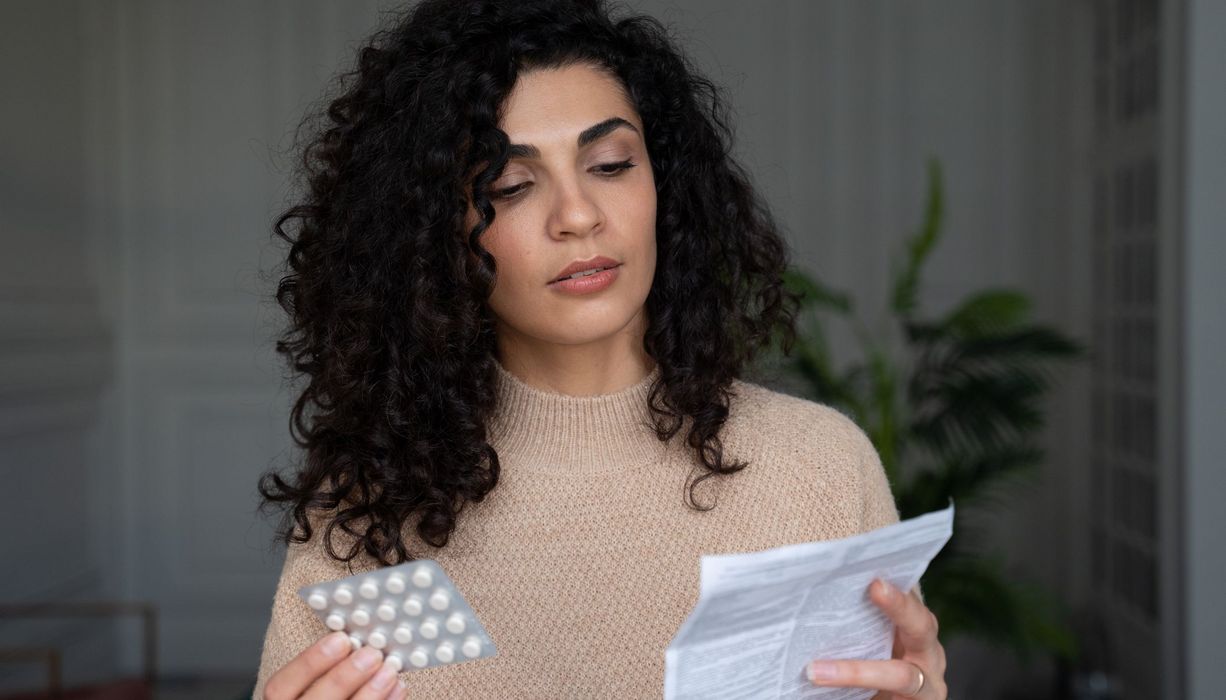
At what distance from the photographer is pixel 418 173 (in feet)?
5.12

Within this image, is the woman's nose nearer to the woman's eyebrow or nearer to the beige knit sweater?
the woman's eyebrow

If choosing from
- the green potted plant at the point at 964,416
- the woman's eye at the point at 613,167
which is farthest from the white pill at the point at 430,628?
the green potted plant at the point at 964,416

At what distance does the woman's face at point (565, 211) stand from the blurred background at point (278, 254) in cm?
229

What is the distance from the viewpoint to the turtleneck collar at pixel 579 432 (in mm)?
1691

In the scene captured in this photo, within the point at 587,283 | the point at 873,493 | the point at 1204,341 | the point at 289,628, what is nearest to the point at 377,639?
the point at 289,628

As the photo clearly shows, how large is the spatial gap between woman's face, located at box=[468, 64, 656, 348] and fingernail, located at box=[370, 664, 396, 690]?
466mm

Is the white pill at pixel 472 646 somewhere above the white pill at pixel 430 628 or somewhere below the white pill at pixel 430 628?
below

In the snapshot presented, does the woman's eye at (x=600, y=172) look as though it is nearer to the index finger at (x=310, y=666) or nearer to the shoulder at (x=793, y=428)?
the shoulder at (x=793, y=428)

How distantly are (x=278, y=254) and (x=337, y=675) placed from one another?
349cm

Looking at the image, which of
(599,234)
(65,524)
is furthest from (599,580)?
(65,524)

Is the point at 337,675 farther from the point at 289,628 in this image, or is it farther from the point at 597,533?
the point at 597,533

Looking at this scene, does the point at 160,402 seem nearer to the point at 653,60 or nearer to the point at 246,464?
the point at 246,464

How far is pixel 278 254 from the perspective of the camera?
4531 millimetres

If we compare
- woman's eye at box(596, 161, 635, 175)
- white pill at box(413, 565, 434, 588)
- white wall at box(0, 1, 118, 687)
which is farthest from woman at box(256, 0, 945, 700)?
white wall at box(0, 1, 118, 687)
